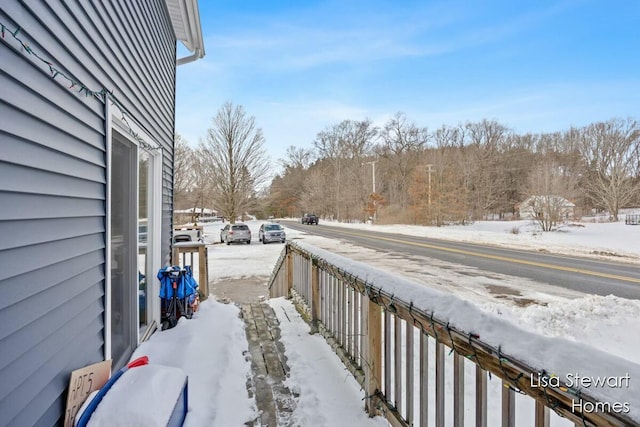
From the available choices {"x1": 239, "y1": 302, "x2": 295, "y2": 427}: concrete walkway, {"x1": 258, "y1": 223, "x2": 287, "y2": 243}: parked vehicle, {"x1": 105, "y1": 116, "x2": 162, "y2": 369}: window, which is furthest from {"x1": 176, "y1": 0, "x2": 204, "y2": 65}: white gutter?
{"x1": 258, "y1": 223, "x2": 287, "y2": 243}: parked vehicle

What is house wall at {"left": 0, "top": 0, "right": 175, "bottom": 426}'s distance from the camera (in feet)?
4.00

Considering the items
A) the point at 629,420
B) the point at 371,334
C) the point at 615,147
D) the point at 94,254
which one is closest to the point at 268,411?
the point at 371,334

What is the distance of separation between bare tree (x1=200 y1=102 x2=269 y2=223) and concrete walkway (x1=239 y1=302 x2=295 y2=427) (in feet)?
62.6

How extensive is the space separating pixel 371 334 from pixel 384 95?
32.3 meters

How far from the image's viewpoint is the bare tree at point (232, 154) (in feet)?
73.0

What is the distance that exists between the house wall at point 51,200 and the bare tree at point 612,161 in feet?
110

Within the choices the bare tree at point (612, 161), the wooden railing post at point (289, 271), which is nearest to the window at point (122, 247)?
the wooden railing post at point (289, 271)

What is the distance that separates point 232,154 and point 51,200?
21791 mm

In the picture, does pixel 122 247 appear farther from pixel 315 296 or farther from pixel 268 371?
pixel 315 296

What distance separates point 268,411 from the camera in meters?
2.24

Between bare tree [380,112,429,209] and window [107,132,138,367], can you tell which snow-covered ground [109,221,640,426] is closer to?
window [107,132,138,367]

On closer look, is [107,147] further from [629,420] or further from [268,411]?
[629,420]

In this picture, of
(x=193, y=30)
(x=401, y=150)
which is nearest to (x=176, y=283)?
(x=193, y=30)

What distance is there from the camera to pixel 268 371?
2799 millimetres
